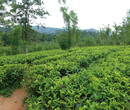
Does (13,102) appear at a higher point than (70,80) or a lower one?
lower

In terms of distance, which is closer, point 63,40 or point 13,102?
point 13,102

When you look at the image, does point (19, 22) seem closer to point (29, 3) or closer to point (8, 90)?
point (29, 3)

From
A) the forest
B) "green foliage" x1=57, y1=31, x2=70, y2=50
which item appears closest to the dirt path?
the forest

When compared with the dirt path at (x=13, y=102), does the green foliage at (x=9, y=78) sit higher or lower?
higher

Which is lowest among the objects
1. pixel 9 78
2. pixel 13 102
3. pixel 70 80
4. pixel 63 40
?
pixel 13 102

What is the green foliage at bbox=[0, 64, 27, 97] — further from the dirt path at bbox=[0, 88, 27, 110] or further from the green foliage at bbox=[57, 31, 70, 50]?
the green foliage at bbox=[57, 31, 70, 50]

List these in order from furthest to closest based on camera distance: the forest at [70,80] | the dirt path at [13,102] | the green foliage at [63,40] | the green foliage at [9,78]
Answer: the green foliage at [63,40] < the green foliage at [9,78] < the dirt path at [13,102] < the forest at [70,80]

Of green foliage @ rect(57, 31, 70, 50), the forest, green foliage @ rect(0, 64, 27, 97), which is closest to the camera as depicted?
the forest

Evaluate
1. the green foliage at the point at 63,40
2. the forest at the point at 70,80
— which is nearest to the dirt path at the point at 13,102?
the forest at the point at 70,80

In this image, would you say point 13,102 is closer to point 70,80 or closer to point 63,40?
point 70,80

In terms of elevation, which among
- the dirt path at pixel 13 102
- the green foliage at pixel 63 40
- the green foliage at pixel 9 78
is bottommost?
the dirt path at pixel 13 102

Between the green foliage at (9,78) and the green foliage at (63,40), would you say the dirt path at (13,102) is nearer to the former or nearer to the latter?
the green foliage at (9,78)

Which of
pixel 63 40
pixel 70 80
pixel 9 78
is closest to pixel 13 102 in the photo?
pixel 9 78

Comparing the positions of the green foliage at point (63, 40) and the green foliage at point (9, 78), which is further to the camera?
the green foliage at point (63, 40)
